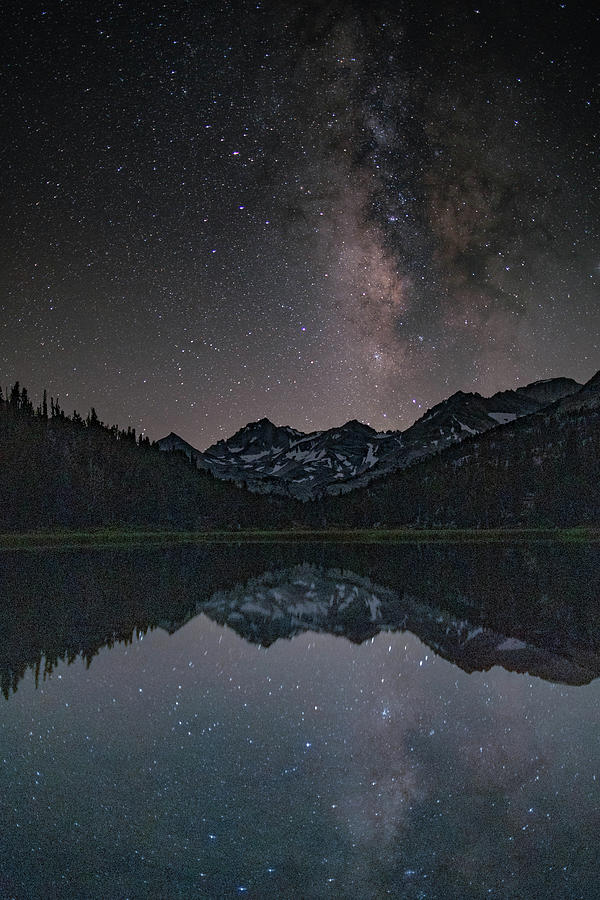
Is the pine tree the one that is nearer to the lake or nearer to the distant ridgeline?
the distant ridgeline

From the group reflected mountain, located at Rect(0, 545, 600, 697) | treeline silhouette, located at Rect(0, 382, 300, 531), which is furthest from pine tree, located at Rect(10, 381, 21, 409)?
reflected mountain, located at Rect(0, 545, 600, 697)

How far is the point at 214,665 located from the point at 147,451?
6365 inches

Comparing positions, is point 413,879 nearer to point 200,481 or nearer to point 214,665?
point 214,665

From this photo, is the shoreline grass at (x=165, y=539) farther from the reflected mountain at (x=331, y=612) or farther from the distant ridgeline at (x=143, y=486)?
the reflected mountain at (x=331, y=612)

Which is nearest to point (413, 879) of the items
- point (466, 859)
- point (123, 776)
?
point (466, 859)

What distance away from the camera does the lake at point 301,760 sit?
5.44 m

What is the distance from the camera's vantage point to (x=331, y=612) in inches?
913

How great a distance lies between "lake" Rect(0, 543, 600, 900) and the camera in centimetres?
544

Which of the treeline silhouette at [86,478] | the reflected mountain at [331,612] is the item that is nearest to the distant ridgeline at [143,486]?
the treeline silhouette at [86,478]

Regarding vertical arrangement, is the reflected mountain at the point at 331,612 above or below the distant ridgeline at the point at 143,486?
below

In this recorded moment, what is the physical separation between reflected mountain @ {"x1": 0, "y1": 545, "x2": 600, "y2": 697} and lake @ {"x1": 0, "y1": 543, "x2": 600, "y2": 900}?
0.16 metres

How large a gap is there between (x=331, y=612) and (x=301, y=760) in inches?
598

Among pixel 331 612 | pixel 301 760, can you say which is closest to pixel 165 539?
pixel 331 612

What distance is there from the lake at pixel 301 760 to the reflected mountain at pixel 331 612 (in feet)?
0.54
